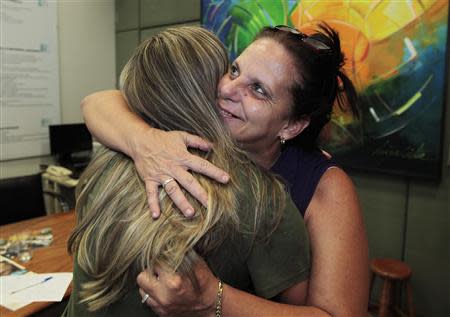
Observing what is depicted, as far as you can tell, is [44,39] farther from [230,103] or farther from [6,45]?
[230,103]

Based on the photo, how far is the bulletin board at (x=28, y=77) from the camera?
3596 mm

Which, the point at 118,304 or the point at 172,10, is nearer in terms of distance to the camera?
the point at 118,304

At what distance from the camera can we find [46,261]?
1.72 metres

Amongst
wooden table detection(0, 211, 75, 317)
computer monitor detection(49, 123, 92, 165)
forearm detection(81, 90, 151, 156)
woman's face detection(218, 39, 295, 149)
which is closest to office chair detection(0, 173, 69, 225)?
wooden table detection(0, 211, 75, 317)

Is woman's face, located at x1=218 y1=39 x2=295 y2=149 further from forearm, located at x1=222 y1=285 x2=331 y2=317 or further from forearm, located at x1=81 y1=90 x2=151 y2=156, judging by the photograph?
forearm, located at x1=222 y1=285 x2=331 y2=317

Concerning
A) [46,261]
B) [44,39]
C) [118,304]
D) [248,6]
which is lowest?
[46,261]

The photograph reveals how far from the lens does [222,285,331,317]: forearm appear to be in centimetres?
83

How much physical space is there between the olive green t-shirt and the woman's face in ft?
1.24

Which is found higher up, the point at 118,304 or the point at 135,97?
the point at 135,97

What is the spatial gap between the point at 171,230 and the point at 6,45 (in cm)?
365

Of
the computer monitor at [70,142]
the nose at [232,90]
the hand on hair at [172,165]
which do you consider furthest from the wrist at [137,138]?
the computer monitor at [70,142]

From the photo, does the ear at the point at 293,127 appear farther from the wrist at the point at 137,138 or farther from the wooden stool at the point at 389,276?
the wooden stool at the point at 389,276

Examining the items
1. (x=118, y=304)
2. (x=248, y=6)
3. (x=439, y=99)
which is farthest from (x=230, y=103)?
(x=248, y=6)

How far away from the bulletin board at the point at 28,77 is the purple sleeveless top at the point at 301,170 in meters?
3.32
